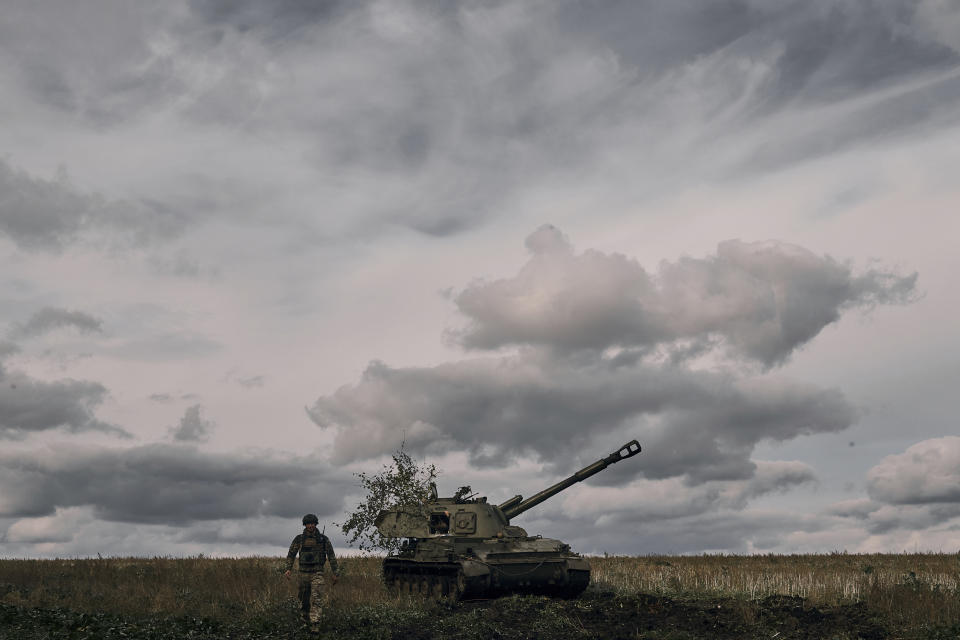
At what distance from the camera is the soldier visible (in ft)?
60.9

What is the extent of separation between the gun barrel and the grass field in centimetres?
300

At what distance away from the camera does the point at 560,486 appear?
2709 centimetres

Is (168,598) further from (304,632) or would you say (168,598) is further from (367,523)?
(367,523)

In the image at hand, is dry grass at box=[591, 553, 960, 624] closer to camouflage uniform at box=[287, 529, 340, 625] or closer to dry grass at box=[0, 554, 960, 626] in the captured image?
dry grass at box=[0, 554, 960, 626]

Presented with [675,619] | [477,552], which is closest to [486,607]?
[477,552]

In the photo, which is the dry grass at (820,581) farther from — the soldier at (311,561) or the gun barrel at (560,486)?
the soldier at (311,561)

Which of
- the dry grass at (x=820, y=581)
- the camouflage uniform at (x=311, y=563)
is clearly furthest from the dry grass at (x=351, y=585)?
the camouflage uniform at (x=311, y=563)

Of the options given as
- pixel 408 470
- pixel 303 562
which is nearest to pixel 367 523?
pixel 408 470

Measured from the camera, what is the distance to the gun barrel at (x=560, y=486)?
26.3m

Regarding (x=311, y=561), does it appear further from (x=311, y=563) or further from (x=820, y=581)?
(x=820, y=581)

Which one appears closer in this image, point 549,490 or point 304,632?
point 304,632

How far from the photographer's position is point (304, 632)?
17.0 m

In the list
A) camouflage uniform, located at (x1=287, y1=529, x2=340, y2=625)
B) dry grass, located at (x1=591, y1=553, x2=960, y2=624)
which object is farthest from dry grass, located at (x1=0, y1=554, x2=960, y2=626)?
camouflage uniform, located at (x1=287, y1=529, x2=340, y2=625)

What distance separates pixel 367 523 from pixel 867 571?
1623 centimetres
